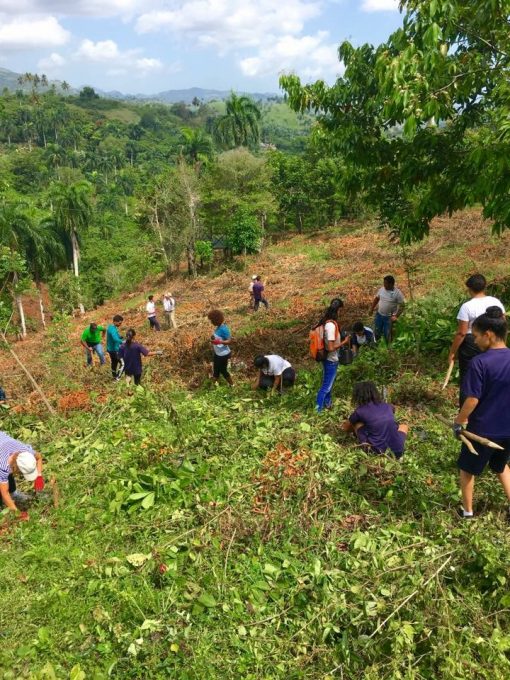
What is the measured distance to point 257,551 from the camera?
4023 mm

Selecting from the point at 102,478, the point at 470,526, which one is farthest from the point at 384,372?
the point at 102,478

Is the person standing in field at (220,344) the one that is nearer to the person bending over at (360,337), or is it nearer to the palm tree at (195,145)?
the person bending over at (360,337)

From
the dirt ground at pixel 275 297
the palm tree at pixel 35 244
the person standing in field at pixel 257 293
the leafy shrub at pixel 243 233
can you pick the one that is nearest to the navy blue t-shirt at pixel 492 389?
the dirt ground at pixel 275 297

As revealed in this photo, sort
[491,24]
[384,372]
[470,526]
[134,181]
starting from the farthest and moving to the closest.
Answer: [134,181] → [384,372] → [491,24] → [470,526]

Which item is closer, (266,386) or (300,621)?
(300,621)

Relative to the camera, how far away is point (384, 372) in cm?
722

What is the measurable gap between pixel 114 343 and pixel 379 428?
240 inches

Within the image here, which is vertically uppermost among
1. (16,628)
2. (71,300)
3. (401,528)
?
(401,528)

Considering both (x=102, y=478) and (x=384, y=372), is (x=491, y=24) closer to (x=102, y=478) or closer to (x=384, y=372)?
(x=384, y=372)

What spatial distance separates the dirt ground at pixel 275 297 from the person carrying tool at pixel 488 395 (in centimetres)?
516

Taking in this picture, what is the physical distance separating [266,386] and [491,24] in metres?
5.29

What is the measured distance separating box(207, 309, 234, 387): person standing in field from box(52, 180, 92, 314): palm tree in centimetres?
3590

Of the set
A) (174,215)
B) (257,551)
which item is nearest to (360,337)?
(257,551)

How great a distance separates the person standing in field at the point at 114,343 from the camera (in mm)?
9031
